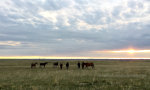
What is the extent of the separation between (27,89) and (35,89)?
80 centimetres

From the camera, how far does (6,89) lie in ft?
38.6

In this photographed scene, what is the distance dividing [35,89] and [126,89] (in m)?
7.11

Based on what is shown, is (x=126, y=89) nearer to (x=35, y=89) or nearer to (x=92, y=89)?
(x=92, y=89)

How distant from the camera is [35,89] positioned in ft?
36.7

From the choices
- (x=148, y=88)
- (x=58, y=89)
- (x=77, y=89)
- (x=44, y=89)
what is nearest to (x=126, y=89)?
(x=148, y=88)

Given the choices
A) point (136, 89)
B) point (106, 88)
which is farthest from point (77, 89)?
point (136, 89)

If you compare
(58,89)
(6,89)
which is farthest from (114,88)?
(6,89)

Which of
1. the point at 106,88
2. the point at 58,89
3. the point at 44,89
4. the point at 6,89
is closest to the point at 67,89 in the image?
the point at 58,89

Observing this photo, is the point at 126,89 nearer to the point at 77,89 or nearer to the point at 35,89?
the point at 77,89

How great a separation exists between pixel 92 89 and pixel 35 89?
4.44 meters

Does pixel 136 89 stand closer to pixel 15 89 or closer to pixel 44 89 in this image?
pixel 44 89

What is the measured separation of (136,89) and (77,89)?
15.5 feet

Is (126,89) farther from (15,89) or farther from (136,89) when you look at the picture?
(15,89)

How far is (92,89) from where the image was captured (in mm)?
11344
